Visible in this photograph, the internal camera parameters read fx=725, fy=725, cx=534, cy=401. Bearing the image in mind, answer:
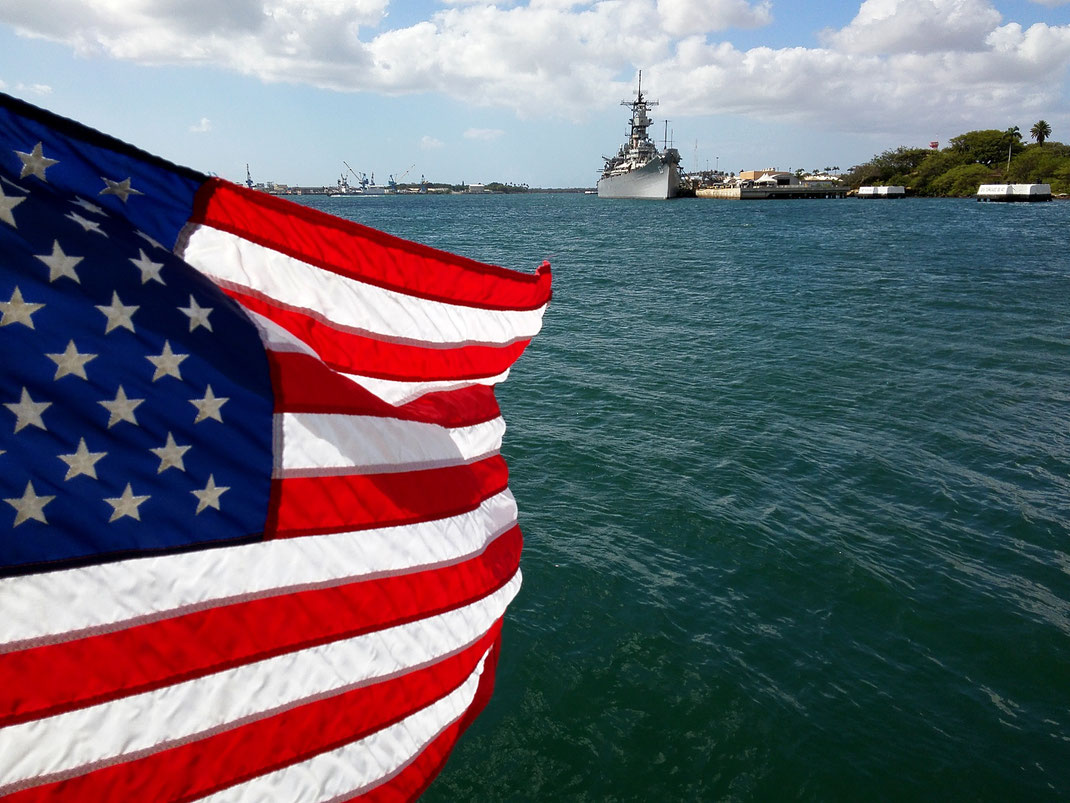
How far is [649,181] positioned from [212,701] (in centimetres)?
13785

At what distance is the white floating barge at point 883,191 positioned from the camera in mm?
136125

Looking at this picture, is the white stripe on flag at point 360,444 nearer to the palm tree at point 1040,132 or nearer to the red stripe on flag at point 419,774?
the red stripe on flag at point 419,774

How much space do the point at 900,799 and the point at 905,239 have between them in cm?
5603

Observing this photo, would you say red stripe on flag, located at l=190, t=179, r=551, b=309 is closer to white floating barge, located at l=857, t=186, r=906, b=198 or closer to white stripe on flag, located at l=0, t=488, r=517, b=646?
white stripe on flag, located at l=0, t=488, r=517, b=646

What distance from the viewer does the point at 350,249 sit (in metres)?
3.78

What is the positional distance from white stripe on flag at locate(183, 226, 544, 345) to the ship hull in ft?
431

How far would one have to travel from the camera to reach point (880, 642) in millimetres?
7824

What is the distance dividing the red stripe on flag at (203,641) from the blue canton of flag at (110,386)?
0.97ft

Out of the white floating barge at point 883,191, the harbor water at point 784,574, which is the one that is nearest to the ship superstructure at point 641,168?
the white floating barge at point 883,191

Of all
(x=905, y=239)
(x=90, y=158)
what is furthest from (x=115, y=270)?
(x=905, y=239)

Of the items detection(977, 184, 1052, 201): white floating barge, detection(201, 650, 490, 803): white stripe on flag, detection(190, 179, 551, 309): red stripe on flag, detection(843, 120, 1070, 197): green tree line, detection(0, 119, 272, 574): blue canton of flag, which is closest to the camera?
detection(0, 119, 272, 574): blue canton of flag

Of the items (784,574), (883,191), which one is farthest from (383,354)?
(883,191)

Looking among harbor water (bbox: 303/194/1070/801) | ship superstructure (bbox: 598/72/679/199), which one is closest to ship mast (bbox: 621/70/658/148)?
ship superstructure (bbox: 598/72/679/199)

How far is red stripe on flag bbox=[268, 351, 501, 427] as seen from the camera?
10.5 ft
